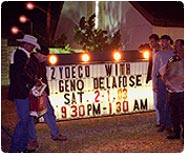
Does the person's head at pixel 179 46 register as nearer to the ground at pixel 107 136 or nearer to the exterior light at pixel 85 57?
the ground at pixel 107 136

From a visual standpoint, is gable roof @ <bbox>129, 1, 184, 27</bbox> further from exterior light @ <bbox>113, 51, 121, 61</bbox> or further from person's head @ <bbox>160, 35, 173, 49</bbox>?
exterior light @ <bbox>113, 51, 121, 61</bbox>

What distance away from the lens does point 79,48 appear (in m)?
7.25

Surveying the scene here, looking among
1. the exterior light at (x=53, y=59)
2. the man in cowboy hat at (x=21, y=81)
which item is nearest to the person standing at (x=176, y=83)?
the exterior light at (x=53, y=59)

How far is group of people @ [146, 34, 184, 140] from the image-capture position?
20.0 ft

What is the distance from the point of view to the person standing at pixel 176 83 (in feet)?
19.9

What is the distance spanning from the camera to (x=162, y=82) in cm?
649

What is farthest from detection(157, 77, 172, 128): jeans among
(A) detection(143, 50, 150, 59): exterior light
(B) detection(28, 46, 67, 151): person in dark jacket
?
(B) detection(28, 46, 67, 151): person in dark jacket

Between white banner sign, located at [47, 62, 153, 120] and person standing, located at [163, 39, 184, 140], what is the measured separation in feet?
3.99

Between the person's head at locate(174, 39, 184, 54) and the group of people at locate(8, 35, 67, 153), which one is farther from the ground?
the person's head at locate(174, 39, 184, 54)

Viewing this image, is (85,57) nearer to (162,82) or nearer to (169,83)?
(162,82)

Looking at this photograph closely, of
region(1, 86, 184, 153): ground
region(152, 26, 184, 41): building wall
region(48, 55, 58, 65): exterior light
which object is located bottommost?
region(1, 86, 184, 153): ground

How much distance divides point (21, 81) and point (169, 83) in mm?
2073

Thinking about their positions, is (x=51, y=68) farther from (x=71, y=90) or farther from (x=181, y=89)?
(x=181, y=89)

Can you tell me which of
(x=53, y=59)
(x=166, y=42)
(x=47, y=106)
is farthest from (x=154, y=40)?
(x=47, y=106)
